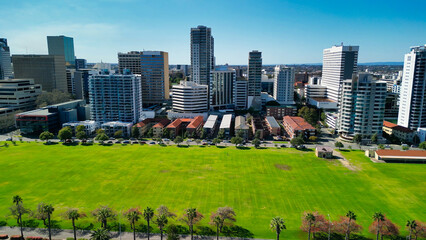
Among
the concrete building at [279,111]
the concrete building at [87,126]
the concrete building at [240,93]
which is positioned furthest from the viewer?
the concrete building at [240,93]

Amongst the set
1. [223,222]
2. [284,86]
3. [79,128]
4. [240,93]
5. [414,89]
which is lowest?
[223,222]

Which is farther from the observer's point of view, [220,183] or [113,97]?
[113,97]

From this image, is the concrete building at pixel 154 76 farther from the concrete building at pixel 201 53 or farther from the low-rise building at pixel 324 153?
the low-rise building at pixel 324 153

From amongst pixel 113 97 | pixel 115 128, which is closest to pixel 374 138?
pixel 115 128

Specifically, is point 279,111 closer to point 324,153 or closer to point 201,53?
point 201,53

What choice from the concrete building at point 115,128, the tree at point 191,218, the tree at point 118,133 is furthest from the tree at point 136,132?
the tree at point 191,218

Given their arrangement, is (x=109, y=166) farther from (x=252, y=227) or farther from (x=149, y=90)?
(x=149, y=90)

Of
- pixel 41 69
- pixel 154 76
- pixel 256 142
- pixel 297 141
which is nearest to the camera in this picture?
pixel 297 141
